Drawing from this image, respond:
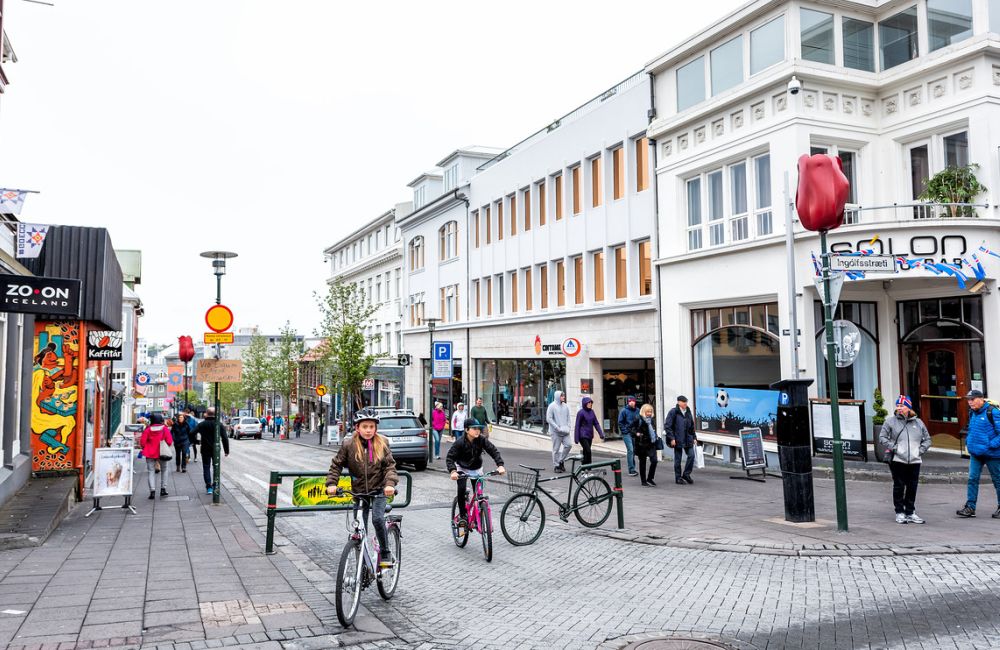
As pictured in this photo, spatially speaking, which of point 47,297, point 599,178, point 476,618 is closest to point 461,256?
point 599,178

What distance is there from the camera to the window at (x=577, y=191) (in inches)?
1009

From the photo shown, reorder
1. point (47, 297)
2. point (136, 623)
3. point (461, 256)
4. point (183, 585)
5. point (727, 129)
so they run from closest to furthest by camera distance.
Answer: point (136, 623) → point (183, 585) → point (47, 297) → point (727, 129) → point (461, 256)

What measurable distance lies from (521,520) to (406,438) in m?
11.1

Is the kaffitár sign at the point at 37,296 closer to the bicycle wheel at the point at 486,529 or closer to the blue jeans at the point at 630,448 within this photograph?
the bicycle wheel at the point at 486,529

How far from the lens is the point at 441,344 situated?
72.6 ft

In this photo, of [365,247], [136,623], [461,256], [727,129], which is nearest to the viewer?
[136,623]

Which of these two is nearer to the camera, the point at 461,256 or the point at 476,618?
the point at 476,618

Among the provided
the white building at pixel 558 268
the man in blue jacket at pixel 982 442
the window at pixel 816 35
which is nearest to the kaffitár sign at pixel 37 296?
the man in blue jacket at pixel 982 442

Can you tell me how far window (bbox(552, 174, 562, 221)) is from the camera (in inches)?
1069

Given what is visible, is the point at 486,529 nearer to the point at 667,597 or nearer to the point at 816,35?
the point at 667,597

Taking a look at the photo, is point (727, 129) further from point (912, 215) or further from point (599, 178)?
point (599, 178)

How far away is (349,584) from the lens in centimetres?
637

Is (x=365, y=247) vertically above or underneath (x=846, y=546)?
above

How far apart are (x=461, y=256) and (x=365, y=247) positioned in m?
18.3
